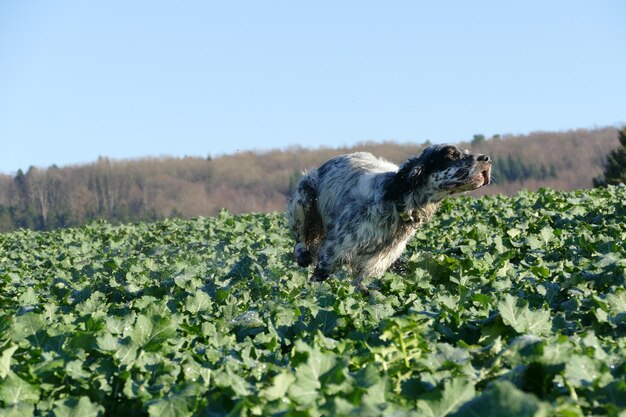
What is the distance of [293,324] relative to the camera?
441cm

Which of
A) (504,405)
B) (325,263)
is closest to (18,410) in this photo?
(504,405)

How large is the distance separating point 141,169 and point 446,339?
61218mm

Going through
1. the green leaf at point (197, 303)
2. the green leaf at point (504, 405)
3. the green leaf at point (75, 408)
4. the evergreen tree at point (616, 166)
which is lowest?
the evergreen tree at point (616, 166)

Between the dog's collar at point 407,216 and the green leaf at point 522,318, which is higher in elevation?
the dog's collar at point 407,216

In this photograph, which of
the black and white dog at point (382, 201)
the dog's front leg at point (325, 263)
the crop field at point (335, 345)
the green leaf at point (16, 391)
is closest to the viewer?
the crop field at point (335, 345)

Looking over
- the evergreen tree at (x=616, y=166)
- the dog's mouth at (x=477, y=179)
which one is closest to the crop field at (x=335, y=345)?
the dog's mouth at (x=477, y=179)

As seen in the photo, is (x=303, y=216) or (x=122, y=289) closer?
(x=122, y=289)

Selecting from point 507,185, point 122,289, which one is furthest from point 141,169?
point 122,289

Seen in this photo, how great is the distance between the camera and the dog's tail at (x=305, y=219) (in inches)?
381

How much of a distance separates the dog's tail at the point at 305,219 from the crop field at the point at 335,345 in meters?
2.15

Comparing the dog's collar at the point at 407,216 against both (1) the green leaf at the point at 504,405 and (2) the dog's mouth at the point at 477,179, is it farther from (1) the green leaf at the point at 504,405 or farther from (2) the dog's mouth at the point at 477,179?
(1) the green leaf at the point at 504,405

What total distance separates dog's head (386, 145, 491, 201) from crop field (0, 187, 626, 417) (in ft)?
2.16

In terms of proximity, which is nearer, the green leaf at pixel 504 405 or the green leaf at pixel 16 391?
the green leaf at pixel 504 405

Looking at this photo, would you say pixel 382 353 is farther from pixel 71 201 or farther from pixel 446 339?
pixel 71 201
